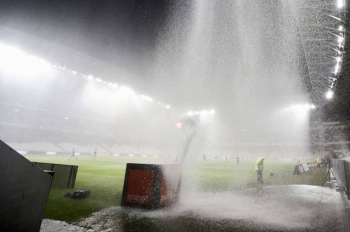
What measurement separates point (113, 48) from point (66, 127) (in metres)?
34.0

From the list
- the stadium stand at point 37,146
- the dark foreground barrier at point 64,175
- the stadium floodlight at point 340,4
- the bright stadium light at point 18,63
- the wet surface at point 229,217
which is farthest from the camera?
the stadium stand at point 37,146

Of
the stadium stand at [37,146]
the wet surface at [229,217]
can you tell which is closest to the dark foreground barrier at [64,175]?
the wet surface at [229,217]

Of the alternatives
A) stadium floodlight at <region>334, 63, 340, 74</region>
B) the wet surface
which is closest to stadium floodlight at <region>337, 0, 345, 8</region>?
stadium floodlight at <region>334, 63, 340, 74</region>

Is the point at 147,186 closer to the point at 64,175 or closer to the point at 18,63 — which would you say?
the point at 64,175

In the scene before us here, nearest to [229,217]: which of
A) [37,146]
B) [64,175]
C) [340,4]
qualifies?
[64,175]

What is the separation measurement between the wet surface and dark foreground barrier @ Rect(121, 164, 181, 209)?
0.29m

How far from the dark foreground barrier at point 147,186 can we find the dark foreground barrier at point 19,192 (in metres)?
2.80

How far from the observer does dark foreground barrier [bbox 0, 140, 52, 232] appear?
224cm

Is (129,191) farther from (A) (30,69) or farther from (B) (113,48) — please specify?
(A) (30,69)

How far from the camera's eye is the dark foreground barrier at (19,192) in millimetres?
2244

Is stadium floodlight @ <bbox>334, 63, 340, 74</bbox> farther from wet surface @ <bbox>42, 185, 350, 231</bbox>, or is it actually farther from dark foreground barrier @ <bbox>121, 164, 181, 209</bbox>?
dark foreground barrier @ <bbox>121, 164, 181, 209</bbox>

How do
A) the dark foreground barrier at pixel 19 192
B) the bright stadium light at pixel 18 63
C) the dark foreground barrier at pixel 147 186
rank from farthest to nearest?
1. the bright stadium light at pixel 18 63
2. the dark foreground barrier at pixel 147 186
3. the dark foreground barrier at pixel 19 192

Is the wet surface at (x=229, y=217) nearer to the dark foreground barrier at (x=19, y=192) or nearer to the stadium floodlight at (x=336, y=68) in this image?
the dark foreground barrier at (x=19, y=192)

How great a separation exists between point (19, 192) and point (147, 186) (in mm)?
3400
